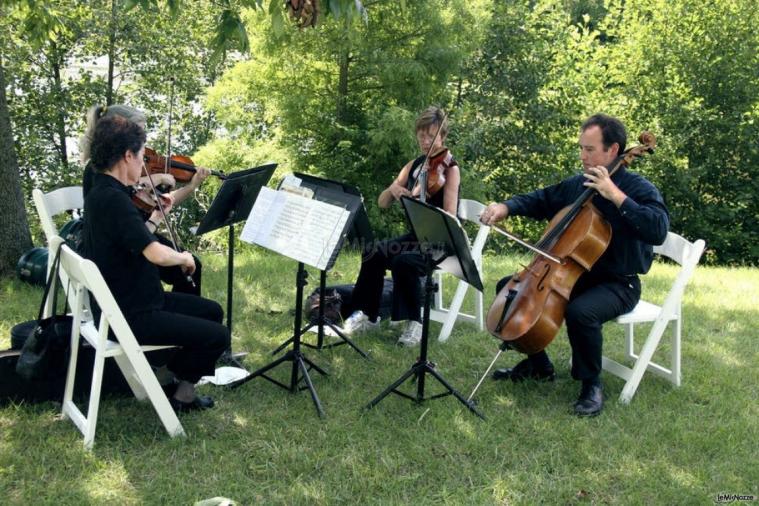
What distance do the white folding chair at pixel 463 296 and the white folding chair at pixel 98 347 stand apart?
200 cm

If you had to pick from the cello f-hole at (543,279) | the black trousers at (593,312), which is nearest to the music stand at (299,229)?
the cello f-hole at (543,279)

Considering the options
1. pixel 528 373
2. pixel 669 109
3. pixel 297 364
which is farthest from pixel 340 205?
pixel 669 109

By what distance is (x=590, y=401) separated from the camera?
3537 millimetres

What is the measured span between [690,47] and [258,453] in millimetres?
10588

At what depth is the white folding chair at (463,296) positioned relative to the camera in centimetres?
457

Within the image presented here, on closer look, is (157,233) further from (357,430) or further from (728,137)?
(728,137)

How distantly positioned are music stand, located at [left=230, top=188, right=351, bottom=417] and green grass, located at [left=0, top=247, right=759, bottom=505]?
1.17ft

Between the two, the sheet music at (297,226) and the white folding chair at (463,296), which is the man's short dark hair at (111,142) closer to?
the sheet music at (297,226)

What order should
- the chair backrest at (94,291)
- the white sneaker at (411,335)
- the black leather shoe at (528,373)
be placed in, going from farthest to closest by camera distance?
1. the white sneaker at (411,335)
2. the black leather shoe at (528,373)
3. the chair backrest at (94,291)

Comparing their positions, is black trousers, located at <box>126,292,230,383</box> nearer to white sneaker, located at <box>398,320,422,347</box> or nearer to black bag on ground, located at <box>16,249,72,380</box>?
black bag on ground, located at <box>16,249,72,380</box>

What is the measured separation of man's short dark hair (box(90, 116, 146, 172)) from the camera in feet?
10.0

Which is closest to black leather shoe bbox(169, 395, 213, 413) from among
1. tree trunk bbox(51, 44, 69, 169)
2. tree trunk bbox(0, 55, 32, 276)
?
tree trunk bbox(0, 55, 32, 276)

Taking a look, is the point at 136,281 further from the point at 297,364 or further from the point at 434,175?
the point at 434,175

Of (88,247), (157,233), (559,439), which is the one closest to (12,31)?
(157,233)
